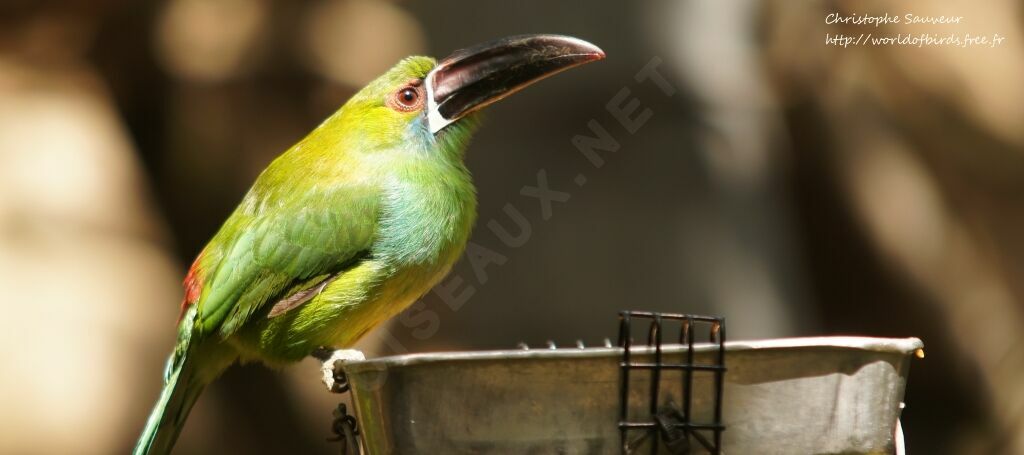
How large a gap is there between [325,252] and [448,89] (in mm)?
705

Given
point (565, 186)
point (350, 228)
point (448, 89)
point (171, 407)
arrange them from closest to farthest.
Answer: point (350, 228), point (171, 407), point (448, 89), point (565, 186)

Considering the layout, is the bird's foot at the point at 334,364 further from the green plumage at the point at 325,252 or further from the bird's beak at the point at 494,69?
A: the bird's beak at the point at 494,69

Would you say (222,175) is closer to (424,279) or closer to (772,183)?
(424,279)

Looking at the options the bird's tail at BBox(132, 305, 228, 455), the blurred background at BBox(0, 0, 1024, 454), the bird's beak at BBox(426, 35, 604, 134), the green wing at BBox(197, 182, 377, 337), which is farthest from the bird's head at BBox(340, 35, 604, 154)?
the blurred background at BBox(0, 0, 1024, 454)

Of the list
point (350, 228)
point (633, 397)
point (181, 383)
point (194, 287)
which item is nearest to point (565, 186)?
point (350, 228)

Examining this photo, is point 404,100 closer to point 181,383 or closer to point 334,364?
point 334,364

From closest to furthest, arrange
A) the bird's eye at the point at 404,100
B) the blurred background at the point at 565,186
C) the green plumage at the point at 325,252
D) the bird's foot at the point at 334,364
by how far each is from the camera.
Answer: the bird's foot at the point at 334,364 → the green plumage at the point at 325,252 → the bird's eye at the point at 404,100 → the blurred background at the point at 565,186

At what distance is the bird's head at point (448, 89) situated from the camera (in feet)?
11.6

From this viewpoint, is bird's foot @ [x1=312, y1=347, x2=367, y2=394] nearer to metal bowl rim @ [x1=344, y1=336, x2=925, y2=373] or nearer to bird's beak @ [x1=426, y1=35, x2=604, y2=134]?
bird's beak @ [x1=426, y1=35, x2=604, y2=134]

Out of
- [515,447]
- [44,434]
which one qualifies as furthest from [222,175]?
[515,447]

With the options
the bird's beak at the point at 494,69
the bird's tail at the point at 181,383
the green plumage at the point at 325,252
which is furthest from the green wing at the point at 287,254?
the bird's beak at the point at 494,69

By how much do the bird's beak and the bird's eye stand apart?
0.05 m

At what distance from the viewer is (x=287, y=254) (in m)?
3.48

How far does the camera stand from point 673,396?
2.04 m
